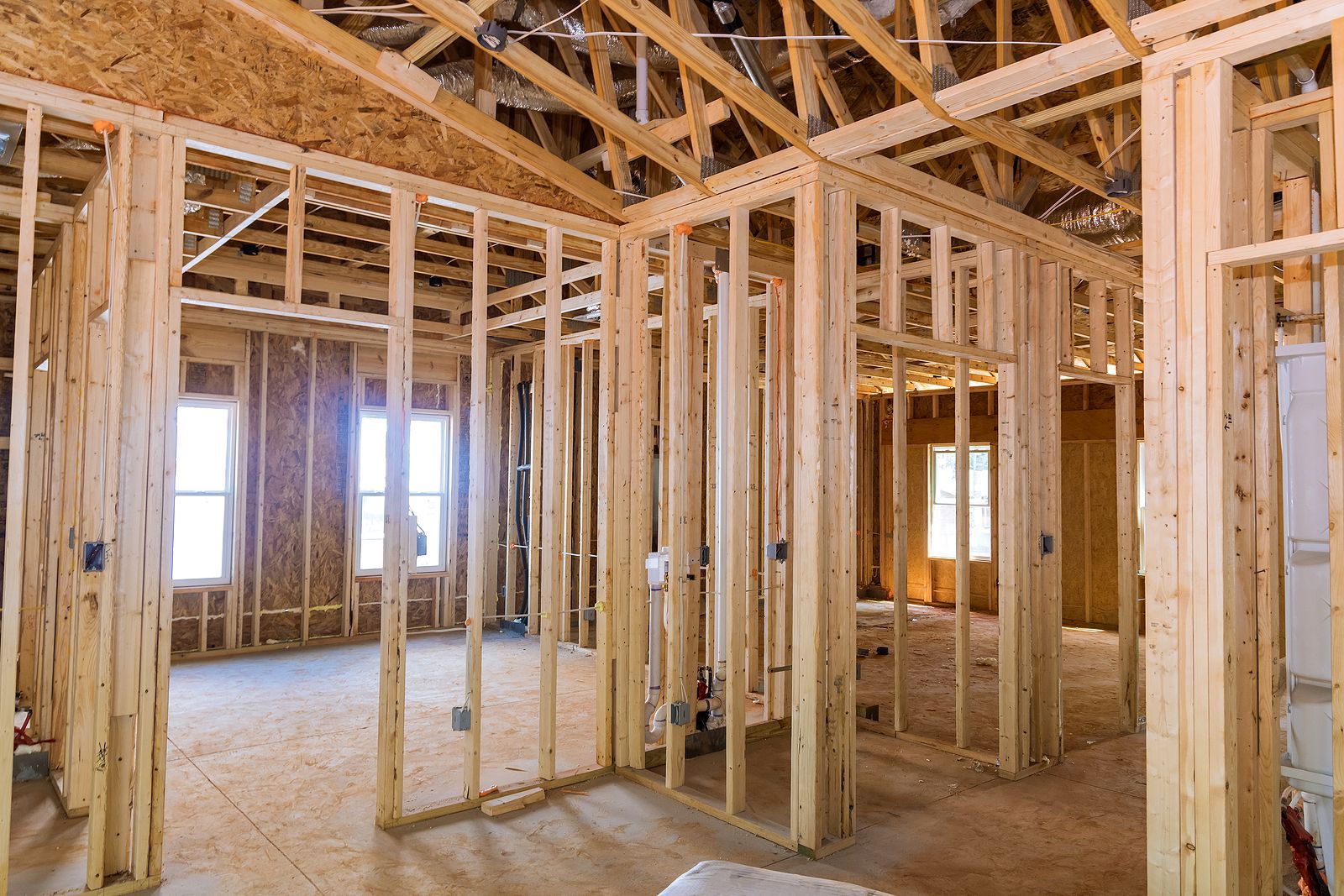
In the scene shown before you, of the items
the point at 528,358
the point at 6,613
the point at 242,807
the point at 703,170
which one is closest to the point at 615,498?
the point at 703,170

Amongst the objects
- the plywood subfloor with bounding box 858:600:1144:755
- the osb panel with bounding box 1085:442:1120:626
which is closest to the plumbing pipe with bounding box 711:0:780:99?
the plywood subfloor with bounding box 858:600:1144:755

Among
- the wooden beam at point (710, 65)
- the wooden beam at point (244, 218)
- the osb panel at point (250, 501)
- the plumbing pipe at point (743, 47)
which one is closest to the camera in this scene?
the wooden beam at point (710, 65)

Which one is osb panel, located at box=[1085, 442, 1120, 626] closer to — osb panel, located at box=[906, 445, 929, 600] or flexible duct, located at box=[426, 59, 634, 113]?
osb panel, located at box=[906, 445, 929, 600]

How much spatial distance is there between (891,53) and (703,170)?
1378mm

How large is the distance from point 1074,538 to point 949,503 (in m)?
2.08

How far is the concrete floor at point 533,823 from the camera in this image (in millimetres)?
3631

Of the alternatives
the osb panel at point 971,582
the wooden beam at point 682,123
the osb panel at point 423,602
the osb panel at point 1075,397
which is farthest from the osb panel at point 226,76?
the osb panel at point 971,582

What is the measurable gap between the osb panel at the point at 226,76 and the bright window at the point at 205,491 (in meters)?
5.09

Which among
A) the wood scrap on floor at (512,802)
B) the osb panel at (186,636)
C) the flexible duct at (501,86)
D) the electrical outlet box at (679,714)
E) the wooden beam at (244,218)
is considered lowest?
the wood scrap on floor at (512,802)

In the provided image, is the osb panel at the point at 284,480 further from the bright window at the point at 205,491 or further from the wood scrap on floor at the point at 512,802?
the wood scrap on floor at the point at 512,802

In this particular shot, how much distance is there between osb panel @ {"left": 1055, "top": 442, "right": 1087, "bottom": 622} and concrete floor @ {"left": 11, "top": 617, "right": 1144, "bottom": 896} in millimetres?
5304

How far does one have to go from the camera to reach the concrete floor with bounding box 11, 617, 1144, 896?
143 inches

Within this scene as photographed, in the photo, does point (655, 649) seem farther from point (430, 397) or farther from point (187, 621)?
point (430, 397)

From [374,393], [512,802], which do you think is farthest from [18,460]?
[374,393]
